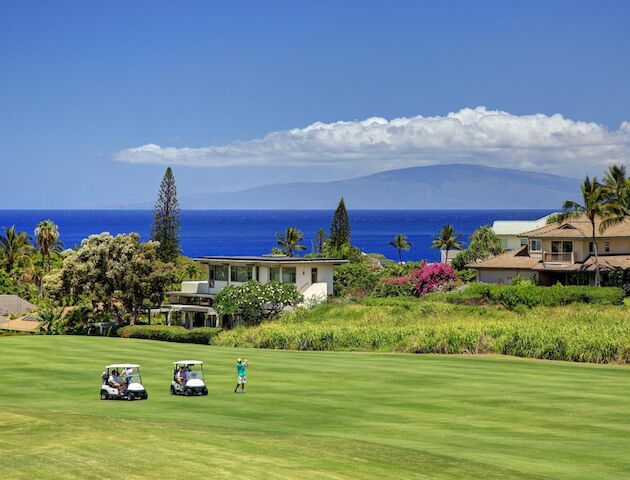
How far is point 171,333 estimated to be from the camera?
73562mm

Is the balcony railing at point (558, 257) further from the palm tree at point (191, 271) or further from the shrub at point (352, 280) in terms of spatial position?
the palm tree at point (191, 271)

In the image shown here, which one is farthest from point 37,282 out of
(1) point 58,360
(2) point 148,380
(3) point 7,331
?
(2) point 148,380

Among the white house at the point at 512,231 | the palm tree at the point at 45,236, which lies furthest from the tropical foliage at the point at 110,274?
the white house at the point at 512,231

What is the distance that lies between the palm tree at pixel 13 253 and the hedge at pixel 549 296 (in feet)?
211

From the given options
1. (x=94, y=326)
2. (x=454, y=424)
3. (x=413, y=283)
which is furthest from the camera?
(x=413, y=283)

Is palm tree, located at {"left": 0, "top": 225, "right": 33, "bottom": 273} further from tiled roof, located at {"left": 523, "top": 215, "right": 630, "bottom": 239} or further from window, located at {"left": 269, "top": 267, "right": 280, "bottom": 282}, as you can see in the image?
tiled roof, located at {"left": 523, "top": 215, "right": 630, "bottom": 239}

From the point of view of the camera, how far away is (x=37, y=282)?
124 metres

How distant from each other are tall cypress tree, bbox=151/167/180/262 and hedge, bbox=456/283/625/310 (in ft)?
164

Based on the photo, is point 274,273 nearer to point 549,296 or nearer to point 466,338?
point 549,296

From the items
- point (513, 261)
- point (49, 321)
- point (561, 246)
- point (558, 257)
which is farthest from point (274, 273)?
point (561, 246)

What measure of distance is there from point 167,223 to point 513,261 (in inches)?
1793

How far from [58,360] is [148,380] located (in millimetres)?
10627

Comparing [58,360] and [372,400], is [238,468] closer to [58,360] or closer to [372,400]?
[372,400]

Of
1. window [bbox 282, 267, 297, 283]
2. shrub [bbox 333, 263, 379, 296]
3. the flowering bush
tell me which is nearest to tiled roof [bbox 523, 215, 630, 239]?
shrub [bbox 333, 263, 379, 296]
